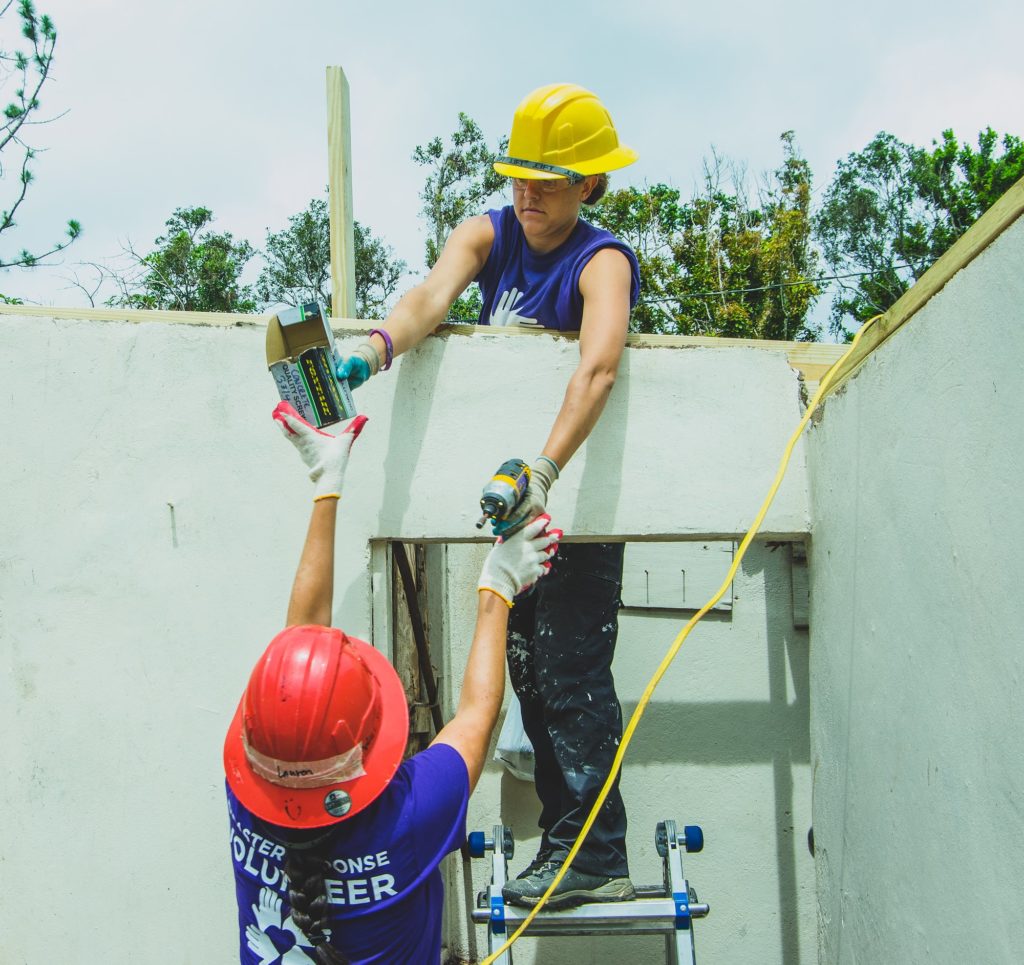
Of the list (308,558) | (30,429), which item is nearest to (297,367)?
(308,558)

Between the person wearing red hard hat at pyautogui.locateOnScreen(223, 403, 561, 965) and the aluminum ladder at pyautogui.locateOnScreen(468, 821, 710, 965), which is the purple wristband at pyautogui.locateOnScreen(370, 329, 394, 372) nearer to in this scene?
the person wearing red hard hat at pyautogui.locateOnScreen(223, 403, 561, 965)

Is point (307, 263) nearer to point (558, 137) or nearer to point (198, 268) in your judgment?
point (198, 268)

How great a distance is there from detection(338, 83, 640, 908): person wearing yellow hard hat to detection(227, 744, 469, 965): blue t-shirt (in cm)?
91

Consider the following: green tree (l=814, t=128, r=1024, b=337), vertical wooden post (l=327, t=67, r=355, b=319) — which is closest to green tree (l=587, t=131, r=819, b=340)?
green tree (l=814, t=128, r=1024, b=337)

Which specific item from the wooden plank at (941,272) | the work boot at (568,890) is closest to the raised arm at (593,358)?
the wooden plank at (941,272)

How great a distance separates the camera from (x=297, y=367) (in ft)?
7.74

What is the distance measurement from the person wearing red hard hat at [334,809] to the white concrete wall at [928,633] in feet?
2.97

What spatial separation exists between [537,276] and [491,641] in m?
1.28

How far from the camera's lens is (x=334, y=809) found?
1687mm

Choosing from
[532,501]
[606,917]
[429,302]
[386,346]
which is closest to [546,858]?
[606,917]

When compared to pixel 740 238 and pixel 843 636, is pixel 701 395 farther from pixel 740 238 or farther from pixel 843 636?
pixel 740 238

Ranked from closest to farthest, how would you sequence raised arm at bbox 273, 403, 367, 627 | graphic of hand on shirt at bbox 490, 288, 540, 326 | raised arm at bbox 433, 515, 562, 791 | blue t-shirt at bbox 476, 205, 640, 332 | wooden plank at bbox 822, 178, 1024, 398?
1. wooden plank at bbox 822, 178, 1024, 398
2. raised arm at bbox 433, 515, 562, 791
3. raised arm at bbox 273, 403, 367, 627
4. blue t-shirt at bbox 476, 205, 640, 332
5. graphic of hand on shirt at bbox 490, 288, 540, 326

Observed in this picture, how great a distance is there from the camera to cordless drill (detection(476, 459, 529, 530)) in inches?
83.6

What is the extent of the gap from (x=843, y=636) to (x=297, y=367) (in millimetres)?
1551
